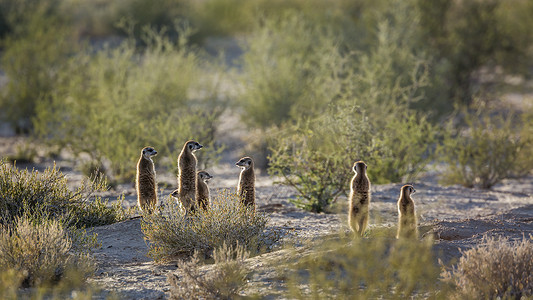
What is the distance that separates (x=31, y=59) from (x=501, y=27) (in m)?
12.6

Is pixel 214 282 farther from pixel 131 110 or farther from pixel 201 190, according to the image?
pixel 131 110

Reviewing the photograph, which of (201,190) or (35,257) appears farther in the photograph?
(201,190)

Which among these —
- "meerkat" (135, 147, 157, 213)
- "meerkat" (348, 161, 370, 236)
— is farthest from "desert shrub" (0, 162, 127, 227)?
"meerkat" (348, 161, 370, 236)

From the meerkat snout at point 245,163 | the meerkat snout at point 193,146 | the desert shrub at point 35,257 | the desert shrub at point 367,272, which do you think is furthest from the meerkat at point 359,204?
the desert shrub at point 35,257

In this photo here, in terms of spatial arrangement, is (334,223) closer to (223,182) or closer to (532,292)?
(532,292)

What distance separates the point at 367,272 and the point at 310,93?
30.9ft

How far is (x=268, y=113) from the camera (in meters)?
14.6

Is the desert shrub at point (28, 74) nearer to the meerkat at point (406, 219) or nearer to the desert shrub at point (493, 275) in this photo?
the meerkat at point (406, 219)

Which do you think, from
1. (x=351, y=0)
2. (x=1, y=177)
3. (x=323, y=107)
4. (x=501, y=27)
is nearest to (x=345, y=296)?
(x=1, y=177)

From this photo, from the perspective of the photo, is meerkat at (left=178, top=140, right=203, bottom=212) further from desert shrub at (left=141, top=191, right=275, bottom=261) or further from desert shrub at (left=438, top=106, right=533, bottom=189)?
desert shrub at (left=438, top=106, right=533, bottom=189)

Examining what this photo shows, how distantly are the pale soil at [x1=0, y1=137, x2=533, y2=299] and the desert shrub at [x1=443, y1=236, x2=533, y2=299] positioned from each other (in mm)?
315

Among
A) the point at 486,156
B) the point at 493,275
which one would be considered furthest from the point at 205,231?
the point at 486,156

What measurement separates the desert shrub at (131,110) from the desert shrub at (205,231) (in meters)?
4.42

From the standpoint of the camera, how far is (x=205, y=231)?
626 cm
